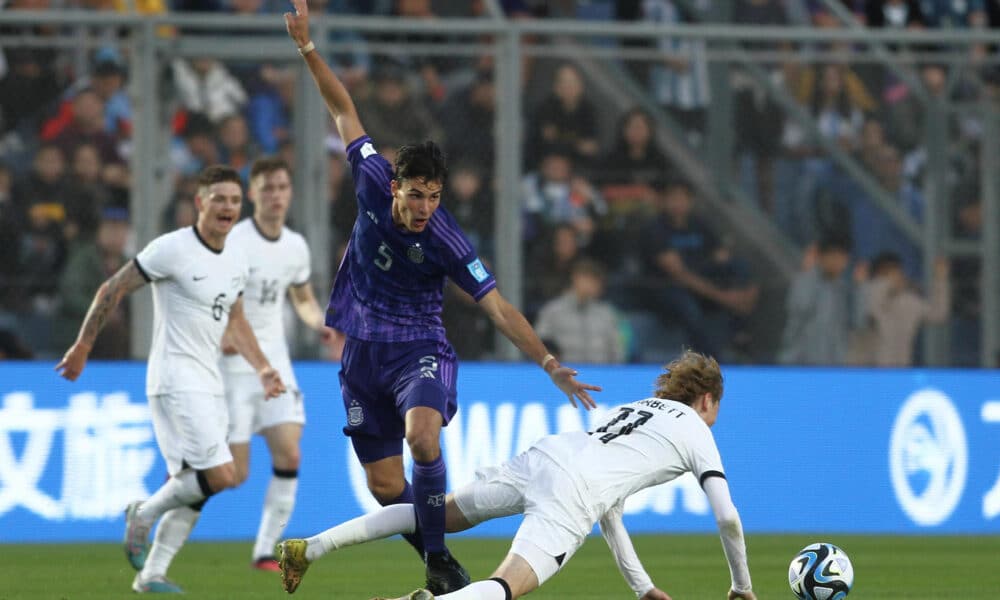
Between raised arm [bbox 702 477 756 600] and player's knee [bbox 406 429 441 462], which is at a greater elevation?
player's knee [bbox 406 429 441 462]

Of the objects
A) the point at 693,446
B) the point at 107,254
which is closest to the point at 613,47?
the point at 107,254

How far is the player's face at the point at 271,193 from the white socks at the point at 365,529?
A: 341 centimetres

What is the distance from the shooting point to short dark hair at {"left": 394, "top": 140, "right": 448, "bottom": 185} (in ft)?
24.4

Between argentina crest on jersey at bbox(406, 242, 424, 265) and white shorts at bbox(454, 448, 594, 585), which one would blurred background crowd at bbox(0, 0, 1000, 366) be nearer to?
argentina crest on jersey at bbox(406, 242, 424, 265)

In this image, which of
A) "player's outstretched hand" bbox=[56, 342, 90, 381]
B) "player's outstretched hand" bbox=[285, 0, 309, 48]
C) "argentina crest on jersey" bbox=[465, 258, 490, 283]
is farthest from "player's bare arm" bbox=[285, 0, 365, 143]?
"player's outstretched hand" bbox=[56, 342, 90, 381]

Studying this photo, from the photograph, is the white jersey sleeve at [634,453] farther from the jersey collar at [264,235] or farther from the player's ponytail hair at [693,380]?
the jersey collar at [264,235]

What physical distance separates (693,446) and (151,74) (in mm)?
7277

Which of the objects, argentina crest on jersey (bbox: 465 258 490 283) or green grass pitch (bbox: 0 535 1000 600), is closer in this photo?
argentina crest on jersey (bbox: 465 258 490 283)

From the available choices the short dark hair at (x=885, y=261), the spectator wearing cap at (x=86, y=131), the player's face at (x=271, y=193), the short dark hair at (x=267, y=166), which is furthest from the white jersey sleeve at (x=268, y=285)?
the short dark hair at (x=885, y=261)

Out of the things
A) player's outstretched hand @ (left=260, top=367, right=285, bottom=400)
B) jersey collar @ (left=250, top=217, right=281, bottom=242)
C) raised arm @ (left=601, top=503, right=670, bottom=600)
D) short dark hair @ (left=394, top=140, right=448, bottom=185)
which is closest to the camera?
raised arm @ (left=601, top=503, right=670, bottom=600)

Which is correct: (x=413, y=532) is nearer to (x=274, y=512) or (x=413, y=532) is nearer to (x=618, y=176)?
(x=274, y=512)

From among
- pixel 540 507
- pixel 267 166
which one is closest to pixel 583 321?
pixel 267 166

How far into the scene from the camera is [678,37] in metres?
13.7

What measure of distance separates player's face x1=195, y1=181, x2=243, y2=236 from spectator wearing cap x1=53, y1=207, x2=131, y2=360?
3.58 metres
